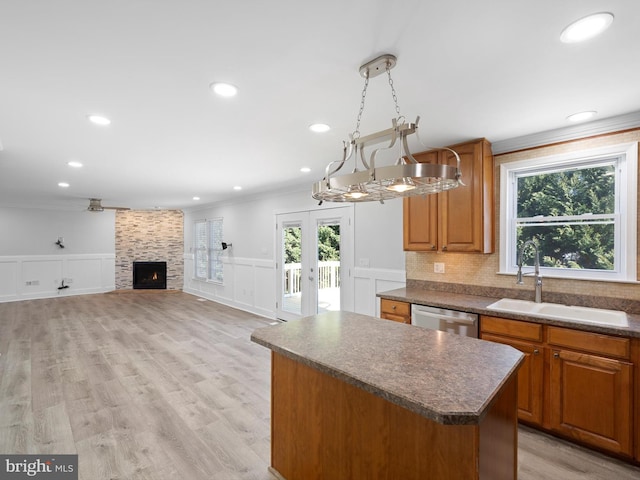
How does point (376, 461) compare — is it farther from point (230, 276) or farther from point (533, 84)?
point (230, 276)

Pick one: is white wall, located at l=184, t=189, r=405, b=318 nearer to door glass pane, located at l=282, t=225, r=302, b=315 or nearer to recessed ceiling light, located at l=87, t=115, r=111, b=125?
door glass pane, located at l=282, t=225, r=302, b=315

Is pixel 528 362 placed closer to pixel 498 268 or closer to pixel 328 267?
pixel 498 268

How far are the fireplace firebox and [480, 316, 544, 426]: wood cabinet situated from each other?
891cm

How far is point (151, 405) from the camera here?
2807 mm

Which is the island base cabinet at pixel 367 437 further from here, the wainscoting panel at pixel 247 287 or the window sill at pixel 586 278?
the wainscoting panel at pixel 247 287

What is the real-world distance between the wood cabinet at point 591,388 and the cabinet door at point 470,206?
0.96 m

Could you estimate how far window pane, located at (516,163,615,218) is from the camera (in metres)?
2.60

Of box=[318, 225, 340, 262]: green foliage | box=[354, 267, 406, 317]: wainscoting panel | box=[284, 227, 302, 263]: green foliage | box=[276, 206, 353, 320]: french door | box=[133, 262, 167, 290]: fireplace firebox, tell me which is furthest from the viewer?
box=[133, 262, 167, 290]: fireplace firebox

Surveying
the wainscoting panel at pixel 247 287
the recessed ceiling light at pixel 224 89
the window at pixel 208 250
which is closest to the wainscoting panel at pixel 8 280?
the window at pixel 208 250

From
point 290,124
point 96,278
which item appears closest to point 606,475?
point 290,124

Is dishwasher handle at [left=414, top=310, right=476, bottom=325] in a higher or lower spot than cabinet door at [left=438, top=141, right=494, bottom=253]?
lower

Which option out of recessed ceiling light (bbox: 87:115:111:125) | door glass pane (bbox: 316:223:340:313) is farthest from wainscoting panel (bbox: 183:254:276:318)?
recessed ceiling light (bbox: 87:115:111:125)

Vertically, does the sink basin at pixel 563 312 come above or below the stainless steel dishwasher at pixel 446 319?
above

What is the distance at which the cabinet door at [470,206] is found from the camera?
2.86 metres
